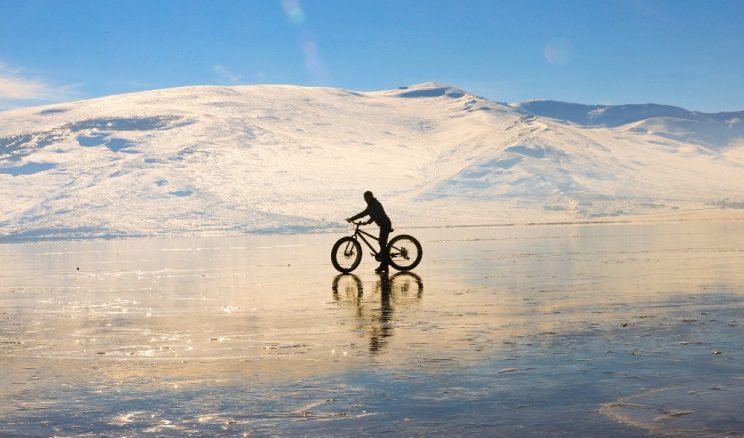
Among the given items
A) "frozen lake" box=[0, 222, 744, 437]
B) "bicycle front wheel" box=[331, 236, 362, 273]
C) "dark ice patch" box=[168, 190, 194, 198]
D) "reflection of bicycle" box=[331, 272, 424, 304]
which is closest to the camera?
"frozen lake" box=[0, 222, 744, 437]

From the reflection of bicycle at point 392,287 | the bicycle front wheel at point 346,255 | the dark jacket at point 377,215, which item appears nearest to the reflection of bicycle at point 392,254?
the bicycle front wheel at point 346,255

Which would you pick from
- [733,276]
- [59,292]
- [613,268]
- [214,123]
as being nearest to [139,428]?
[59,292]

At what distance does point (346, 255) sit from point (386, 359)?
15376mm

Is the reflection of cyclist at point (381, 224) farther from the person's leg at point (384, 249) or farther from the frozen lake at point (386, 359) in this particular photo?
the frozen lake at point (386, 359)

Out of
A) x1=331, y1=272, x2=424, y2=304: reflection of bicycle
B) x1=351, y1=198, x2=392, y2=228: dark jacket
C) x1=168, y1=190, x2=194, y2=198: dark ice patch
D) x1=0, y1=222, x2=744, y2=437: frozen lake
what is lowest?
x1=0, y1=222, x2=744, y2=437: frozen lake

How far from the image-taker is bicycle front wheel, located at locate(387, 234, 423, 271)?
24.9m

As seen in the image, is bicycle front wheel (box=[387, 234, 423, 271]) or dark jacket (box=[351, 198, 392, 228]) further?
bicycle front wheel (box=[387, 234, 423, 271])

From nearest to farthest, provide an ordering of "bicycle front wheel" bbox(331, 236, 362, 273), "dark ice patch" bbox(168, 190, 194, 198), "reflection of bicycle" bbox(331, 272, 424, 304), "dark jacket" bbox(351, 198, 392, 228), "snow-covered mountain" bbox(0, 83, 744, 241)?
"reflection of bicycle" bbox(331, 272, 424, 304), "dark jacket" bbox(351, 198, 392, 228), "bicycle front wheel" bbox(331, 236, 362, 273), "snow-covered mountain" bbox(0, 83, 744, 241), "dark ice patch" bbox(168, 190, 194, 198)

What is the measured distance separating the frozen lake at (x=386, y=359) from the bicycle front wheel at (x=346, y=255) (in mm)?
4729

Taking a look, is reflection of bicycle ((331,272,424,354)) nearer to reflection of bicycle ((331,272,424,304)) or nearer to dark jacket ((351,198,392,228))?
reflection of bicycle ((331,272,424,304))

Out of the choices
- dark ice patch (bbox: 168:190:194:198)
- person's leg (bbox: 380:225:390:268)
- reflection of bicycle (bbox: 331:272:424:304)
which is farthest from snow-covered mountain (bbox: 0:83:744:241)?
reflection of bicycle (bbox: 331:272:424:304)

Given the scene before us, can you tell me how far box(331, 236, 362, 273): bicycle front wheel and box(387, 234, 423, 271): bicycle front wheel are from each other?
3.16 feet

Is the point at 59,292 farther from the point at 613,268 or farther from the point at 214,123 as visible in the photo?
the point at 214,123

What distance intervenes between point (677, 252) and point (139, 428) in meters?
25.4
